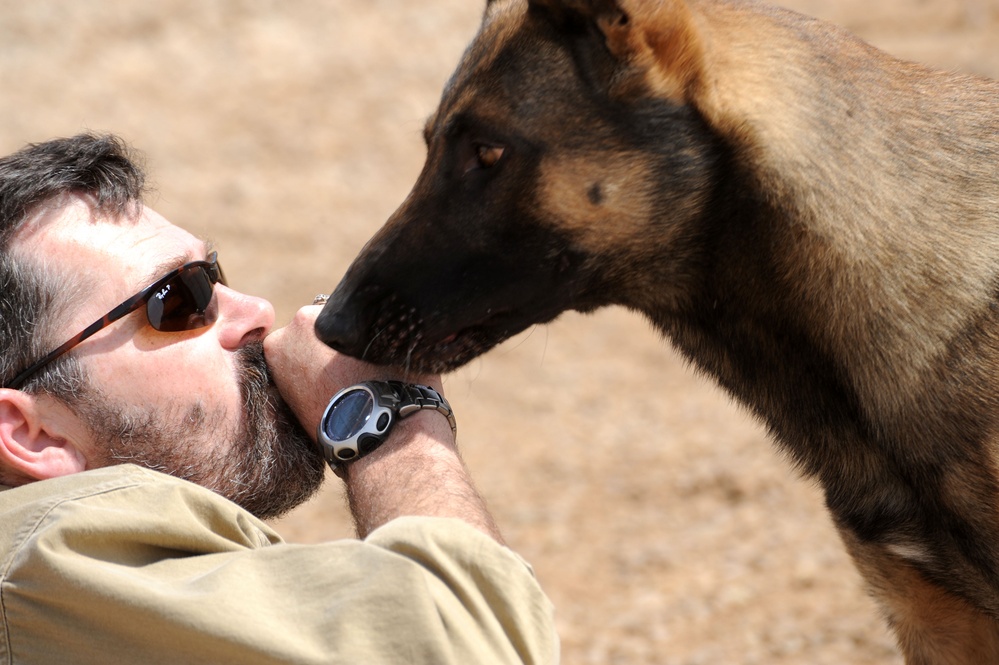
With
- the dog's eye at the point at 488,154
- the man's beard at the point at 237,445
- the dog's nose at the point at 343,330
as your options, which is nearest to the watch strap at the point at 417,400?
the dog's nose at the point at 343,330

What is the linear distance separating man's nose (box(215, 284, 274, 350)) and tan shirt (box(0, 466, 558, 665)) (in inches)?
25.9

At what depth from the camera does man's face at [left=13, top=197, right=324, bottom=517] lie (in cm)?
246

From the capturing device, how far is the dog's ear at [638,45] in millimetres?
2494

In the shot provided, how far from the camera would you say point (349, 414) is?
252 cm

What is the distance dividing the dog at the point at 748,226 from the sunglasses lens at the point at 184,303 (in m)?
0.29

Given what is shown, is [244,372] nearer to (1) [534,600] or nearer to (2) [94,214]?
(2) [94,214]

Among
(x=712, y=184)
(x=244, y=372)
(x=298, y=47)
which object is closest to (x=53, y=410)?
(x=244, y=372)

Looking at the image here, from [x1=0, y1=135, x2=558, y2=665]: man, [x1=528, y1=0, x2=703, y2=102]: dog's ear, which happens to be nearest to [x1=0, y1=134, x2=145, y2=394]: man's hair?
[x1=0, y1=135, x2=558, y2=665]: man

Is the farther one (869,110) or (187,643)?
(869,110)

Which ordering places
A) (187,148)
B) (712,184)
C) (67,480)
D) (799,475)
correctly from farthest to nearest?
(187,148) < (799,475) < (712,184) < (67,480)

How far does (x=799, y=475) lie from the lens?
9.64ft

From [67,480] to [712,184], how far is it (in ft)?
4.96

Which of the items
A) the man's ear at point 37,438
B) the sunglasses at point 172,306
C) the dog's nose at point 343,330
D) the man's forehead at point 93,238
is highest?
the man's forehead at point 93,238

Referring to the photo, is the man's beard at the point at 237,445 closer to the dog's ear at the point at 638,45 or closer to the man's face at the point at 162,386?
the man's face at the point at 162,386
